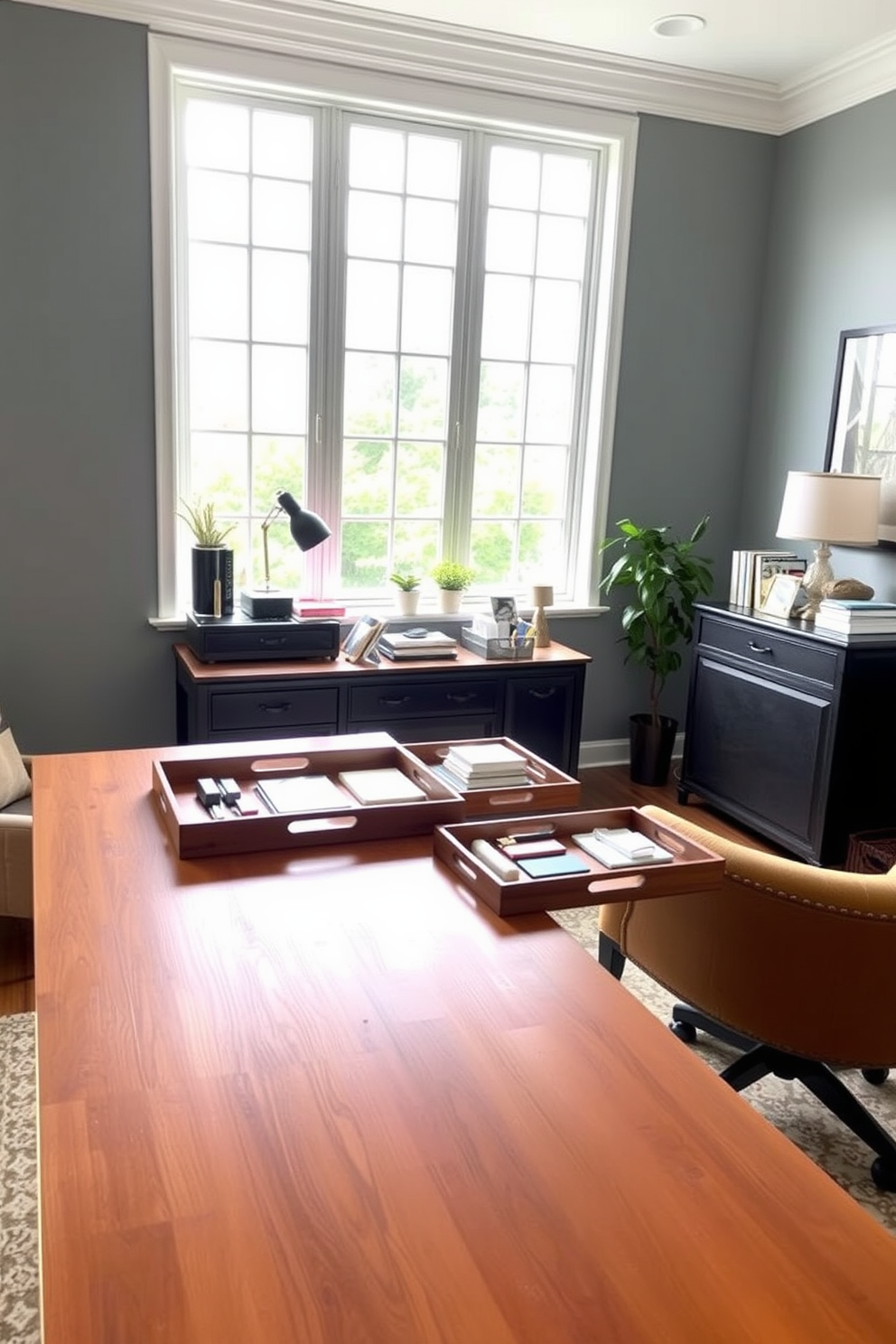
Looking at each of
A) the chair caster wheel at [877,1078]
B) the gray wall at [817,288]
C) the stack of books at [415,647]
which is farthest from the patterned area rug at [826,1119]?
the gray wall at [817,288]

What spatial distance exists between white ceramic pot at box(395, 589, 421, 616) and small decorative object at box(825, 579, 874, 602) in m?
1.62

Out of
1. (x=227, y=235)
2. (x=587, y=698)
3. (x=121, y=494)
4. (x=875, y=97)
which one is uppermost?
(x=875, y=97)

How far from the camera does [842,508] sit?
12.1 ft

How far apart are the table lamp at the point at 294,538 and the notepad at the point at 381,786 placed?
Answer: 155 centimetres

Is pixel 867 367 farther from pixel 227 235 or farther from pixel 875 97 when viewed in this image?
pixel 227 235

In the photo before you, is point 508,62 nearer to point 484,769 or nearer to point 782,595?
point 782,595

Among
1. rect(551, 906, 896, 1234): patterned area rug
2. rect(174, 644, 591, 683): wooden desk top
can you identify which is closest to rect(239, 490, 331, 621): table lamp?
rect(174, 644, 591, 683): wooden desk top

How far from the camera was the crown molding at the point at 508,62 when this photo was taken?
142 inches

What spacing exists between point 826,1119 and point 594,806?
1.92m

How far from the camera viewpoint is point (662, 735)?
4.59 metres

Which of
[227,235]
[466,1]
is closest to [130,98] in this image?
[227,235]

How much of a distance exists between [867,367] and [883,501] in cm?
54

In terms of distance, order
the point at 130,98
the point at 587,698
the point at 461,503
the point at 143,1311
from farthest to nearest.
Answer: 1. the point at 587,698
2. the point at 461,503
3. the point at 130,98
4. the point at 143,1311

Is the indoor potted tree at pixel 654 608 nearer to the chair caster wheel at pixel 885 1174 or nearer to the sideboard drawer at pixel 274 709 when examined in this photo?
the sideboard drawer at pixel 274 709
